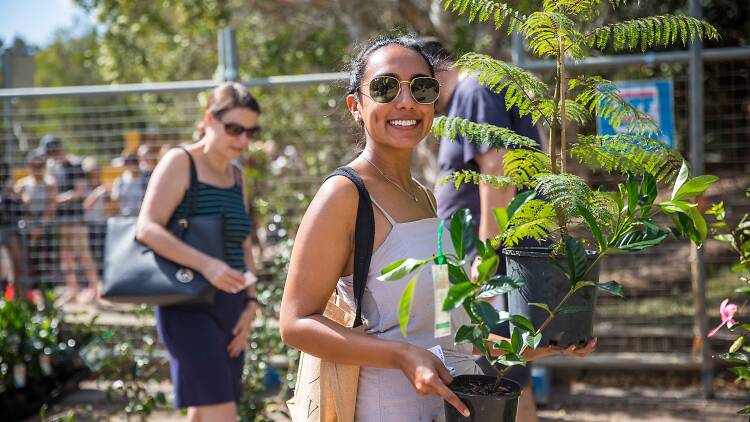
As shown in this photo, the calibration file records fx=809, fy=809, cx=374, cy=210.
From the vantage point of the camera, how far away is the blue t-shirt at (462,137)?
3.07m

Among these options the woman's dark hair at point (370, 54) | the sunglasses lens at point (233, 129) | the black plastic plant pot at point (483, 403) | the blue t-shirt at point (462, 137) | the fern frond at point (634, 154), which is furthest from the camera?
the sunglasses lens at point (233, 129)

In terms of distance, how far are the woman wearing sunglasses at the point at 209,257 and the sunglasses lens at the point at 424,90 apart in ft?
5.85

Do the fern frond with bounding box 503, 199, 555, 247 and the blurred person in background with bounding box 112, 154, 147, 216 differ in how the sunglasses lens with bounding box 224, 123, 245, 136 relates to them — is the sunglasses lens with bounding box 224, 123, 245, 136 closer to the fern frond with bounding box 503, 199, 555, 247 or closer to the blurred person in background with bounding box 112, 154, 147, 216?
the fern frond with bounding box 503, 199, 555, 247

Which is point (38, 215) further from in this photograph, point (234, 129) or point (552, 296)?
point (552, 296)

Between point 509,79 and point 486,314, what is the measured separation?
2.27ft

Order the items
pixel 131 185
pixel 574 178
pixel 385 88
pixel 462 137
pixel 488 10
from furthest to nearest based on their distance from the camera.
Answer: pixel 131 185, pixel 462 137, pixel 385 88, pixel 488 10, pixel 574 178

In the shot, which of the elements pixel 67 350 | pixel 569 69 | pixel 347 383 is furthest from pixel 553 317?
pixel 67 350

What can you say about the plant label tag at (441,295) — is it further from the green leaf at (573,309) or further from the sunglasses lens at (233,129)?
the sunglasses lens at (233,129)

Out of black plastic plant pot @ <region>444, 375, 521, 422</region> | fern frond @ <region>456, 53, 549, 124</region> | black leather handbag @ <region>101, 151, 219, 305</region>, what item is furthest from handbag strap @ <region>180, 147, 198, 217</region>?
black plastic plant pot @ <region>444, 375, 521, 422</region>

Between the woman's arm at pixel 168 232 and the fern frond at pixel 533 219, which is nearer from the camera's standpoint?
the fern frond at pixel 533 219

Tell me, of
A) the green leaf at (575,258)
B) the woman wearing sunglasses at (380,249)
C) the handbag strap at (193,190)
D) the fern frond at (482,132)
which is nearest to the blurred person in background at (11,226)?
the handbag strap at (193,190)

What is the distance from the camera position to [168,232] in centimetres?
362

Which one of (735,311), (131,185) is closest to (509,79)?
(735,311)

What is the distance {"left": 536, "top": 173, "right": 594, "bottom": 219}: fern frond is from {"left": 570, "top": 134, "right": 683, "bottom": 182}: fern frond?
182mm
